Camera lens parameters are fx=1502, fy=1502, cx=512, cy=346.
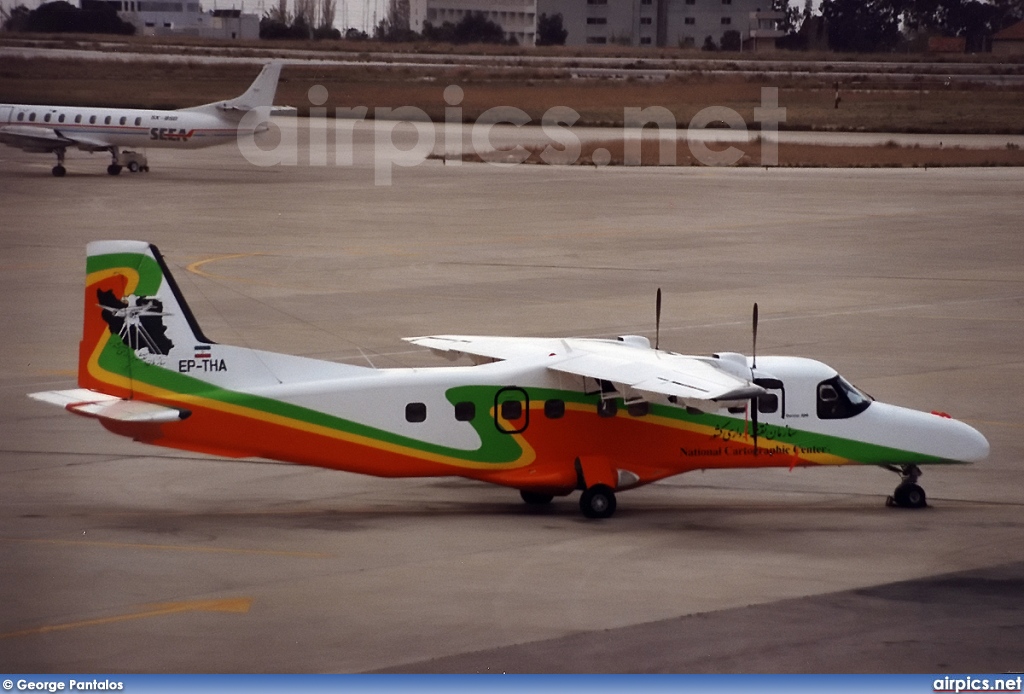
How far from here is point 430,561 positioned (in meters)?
19.8

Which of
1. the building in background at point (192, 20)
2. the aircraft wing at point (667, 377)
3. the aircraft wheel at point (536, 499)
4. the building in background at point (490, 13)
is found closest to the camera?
the aircraft wing at point (667, 377)

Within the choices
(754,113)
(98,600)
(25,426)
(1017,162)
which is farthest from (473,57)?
(98,600)

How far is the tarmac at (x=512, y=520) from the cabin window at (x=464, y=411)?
1.54 m

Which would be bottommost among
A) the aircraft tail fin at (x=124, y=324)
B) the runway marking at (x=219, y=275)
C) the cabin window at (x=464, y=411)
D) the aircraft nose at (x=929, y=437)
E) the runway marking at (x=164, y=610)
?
the runway marking at (x=164, y=610)

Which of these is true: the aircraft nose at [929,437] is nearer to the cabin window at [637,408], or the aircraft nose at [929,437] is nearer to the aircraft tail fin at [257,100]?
the cabin window at [637,408]

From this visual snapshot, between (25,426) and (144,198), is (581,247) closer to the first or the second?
(144,198)

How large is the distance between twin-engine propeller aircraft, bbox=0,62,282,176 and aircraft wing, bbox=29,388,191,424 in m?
55.7

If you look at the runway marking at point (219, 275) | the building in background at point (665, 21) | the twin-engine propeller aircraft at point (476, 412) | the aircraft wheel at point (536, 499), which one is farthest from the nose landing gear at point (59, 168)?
the building in background at point (665, 21)

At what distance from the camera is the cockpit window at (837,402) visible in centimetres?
2312

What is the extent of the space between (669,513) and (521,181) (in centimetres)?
5429

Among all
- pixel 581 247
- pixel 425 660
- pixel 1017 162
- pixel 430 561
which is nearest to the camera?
pixel 425 660

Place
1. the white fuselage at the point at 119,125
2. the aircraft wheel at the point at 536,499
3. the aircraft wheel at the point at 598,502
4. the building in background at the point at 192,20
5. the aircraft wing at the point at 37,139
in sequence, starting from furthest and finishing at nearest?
the building in background at the point at 192,20, the white fuselage at the point at 119,125, the aircraft wing at the point at 37,139, the aircraft wheel at the point at 536,499, the aircraft wheel at the point at 598,502

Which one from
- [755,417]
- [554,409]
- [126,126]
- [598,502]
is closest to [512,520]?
[598,502]

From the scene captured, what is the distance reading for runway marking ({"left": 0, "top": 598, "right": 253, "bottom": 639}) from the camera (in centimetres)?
1669
